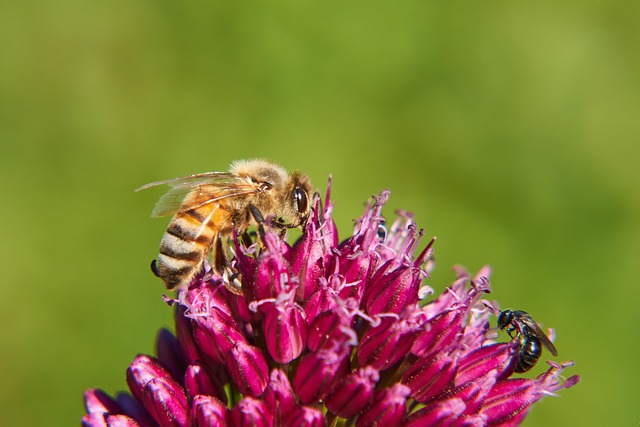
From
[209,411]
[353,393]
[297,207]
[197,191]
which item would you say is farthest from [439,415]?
[197,191]

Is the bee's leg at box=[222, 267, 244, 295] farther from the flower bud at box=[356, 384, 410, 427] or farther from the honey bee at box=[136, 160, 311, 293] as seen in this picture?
the flower bud at box=[356, 384, 410, 427]

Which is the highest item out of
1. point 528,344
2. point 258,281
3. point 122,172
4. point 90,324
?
point 122,172

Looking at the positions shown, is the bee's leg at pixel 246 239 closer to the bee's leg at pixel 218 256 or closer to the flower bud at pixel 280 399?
the bee's leg at pixel 218 256

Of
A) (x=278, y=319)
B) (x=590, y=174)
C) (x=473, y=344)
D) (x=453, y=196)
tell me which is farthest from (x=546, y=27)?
(x=278, y=319)

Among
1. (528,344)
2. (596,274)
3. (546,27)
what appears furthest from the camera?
(546,27)

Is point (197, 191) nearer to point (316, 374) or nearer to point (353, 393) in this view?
point (316, 374)

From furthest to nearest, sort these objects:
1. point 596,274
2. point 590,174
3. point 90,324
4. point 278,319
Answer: point 590,174, point 596,274, point 90,324, point 278,319

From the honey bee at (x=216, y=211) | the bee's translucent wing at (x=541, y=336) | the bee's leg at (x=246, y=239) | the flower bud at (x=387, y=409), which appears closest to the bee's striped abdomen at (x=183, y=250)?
the honey bee at (x=216, y=211)

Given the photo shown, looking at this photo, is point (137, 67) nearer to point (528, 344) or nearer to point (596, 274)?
point (596, 274)
